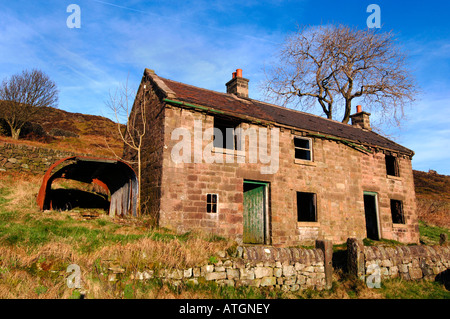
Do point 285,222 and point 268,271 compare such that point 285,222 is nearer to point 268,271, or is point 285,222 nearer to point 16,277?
point 268,271

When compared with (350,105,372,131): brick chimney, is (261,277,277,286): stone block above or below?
below

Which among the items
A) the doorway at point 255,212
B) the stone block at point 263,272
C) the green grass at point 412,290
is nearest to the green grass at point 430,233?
the green grass at point 412,290

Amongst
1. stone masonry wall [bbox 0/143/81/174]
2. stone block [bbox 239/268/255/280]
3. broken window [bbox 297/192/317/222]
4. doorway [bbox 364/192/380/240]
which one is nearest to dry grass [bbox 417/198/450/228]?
Answer: doorway [bbox 364/192/380/240]

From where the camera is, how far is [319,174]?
13750 millimetres

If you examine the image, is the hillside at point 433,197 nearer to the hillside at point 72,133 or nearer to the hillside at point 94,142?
the hillside at point 94,142

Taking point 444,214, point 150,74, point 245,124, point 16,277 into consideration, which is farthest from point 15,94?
point 444,214

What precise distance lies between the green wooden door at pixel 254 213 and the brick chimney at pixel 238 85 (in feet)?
19.4

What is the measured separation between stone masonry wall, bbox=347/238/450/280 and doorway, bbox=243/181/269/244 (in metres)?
3.87

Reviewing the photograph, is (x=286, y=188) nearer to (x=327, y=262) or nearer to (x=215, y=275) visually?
(x=327, y=262)

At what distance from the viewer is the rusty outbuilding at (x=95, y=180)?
34.6 ft

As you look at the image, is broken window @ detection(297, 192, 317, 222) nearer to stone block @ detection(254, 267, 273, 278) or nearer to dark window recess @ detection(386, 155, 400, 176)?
dark window recess @ detection(386, 155, 400, 176)

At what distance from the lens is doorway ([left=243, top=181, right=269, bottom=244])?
1207 centimetres

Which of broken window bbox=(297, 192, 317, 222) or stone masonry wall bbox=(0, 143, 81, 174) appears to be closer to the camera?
broken window bbox=(297, 192, 317, 222)

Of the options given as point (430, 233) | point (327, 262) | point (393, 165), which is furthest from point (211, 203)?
point (430, 233)
